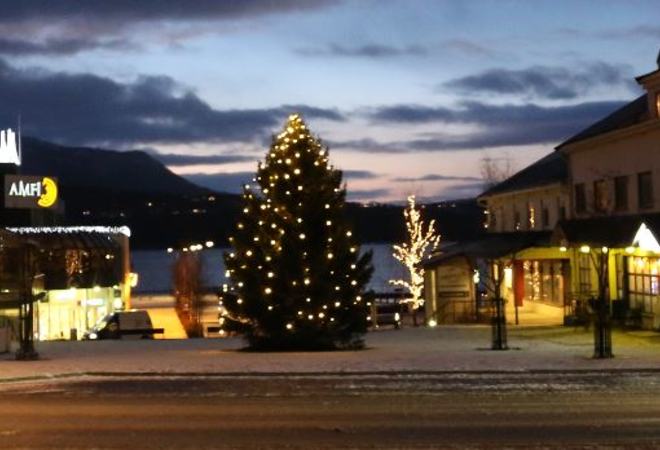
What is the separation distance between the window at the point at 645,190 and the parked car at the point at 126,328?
799 inches

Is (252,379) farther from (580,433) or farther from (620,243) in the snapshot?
(620,243)

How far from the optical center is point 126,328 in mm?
48531

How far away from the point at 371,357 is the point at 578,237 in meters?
15.9

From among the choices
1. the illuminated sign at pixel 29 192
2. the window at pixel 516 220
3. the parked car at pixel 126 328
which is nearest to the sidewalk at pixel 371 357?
the parked car at pixel 126 328

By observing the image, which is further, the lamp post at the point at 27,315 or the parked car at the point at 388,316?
the parked car at the point at 388,316

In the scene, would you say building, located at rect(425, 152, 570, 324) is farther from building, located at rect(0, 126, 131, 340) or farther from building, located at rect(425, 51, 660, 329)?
building, located at rect(0, 126, 131, 340)

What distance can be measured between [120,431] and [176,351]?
16.9 m

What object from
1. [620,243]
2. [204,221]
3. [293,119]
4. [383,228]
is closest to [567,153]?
[620,243]

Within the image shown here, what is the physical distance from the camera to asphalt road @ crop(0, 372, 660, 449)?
573 inches

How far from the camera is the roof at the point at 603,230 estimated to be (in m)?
36.4

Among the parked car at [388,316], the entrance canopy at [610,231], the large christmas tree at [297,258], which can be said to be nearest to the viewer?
the large christmas tree at [297,258]

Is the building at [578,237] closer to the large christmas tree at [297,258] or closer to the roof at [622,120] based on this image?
the roof at [622,120]

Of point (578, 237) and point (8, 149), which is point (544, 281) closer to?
point (578, 237)

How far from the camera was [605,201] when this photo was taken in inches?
1629
